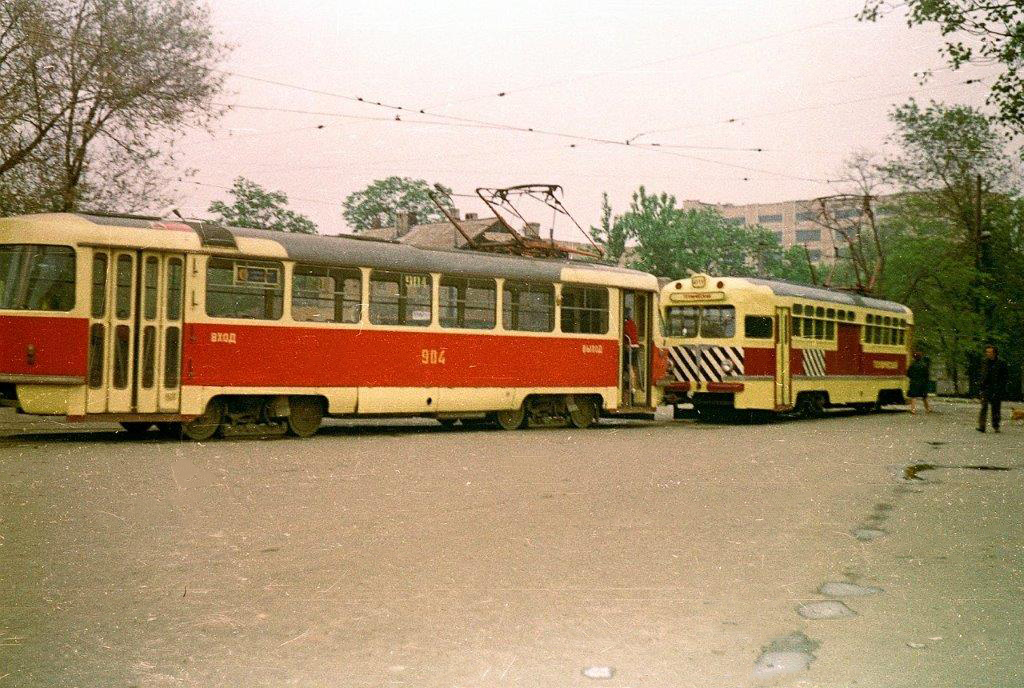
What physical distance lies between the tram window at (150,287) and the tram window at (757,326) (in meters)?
12.7

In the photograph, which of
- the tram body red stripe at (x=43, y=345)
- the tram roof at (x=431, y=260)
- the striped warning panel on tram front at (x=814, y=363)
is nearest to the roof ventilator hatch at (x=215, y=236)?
the tram roof at (x=431, y=260)

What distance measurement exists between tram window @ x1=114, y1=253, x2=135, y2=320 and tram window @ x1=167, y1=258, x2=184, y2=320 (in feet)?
1.75

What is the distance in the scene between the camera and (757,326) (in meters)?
22.5

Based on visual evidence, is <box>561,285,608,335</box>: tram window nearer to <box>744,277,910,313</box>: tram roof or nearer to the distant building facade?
<box>744,277,910,313</box>: tram roof

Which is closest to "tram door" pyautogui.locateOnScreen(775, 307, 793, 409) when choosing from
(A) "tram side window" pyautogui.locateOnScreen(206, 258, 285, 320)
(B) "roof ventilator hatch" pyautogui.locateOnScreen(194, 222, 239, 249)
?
(A) "tram side window" pyautogui.locateOnScreen(206, 258, 285, 320)

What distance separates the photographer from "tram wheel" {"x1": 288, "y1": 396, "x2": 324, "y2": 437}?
15.8 metres

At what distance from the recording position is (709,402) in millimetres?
22656

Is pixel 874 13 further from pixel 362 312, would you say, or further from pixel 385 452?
pixel 385 452

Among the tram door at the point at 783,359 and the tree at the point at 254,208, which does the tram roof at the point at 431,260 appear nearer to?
the tram door at the point at 783,359

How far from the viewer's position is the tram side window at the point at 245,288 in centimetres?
1491

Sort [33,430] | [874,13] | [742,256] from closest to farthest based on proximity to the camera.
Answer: [33,430] < [874,13] < [742,256]

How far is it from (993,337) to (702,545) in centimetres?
3289

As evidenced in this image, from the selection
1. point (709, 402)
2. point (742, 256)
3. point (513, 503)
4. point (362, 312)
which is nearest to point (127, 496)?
point (513, 503)

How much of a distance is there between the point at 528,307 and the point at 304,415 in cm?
484
